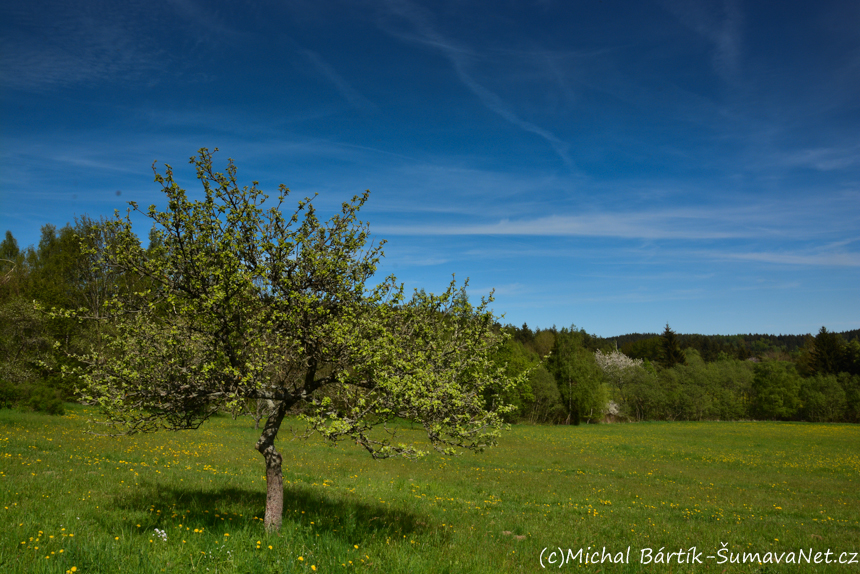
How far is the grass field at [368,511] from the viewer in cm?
870

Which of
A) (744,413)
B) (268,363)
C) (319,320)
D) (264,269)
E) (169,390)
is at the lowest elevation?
(744,413)

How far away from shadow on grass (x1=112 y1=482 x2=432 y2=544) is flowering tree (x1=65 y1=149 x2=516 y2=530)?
1.36m

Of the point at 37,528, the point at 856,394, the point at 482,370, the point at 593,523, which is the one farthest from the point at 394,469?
the point at 856,394

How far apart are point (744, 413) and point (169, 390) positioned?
388 ft

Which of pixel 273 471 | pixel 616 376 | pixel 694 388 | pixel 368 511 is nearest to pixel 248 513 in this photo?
pixel 273 471

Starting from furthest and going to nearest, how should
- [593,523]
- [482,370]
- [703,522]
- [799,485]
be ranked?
[799,485] → [703,522] → [593,523] → [482,370]

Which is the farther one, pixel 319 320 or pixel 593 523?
pixel 593 523

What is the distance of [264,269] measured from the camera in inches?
351

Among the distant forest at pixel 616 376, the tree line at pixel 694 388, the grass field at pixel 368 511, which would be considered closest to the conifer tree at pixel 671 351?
the distant forest at pixel 616 376

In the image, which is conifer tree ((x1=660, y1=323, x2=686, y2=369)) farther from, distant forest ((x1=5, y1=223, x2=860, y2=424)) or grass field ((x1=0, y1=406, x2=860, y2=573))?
grass field ((x1=0, y1=406, x2=860, y2=573))

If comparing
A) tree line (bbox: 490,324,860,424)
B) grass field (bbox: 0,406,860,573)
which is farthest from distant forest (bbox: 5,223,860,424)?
grass field (bbox: 0,406,860,573)

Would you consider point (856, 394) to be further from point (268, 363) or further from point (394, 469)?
point (268, 363)

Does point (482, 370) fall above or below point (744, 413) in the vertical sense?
above

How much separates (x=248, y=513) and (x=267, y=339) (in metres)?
4.90
